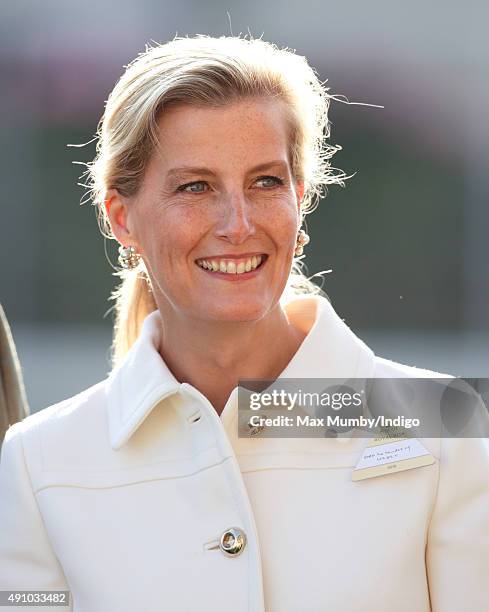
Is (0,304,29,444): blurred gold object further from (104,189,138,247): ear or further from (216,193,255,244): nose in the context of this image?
(216,193,255,244): nose

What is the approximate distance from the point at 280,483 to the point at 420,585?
32 centimetres

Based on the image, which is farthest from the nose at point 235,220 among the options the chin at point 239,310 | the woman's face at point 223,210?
the chin at point 239,310

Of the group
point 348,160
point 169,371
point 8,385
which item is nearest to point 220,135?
point 169,371

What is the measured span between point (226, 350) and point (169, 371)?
135 mm

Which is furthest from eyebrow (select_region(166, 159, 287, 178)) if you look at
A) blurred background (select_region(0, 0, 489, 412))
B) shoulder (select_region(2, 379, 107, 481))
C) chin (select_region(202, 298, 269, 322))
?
blurred background (select_region(0, 0, 489, 412))

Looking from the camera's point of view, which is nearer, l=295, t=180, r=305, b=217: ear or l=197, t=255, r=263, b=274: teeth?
l=197, t=255, r=263, b=274: teeth

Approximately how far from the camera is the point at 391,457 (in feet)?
6.72

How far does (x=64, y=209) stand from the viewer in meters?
8.70

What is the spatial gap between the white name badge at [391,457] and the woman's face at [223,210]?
34 cm

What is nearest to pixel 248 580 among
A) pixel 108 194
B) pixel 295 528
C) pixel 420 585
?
pixel 295 528

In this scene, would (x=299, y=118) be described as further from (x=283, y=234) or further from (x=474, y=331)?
(x=474, y=331)

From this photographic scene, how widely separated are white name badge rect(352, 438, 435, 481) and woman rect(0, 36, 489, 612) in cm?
1

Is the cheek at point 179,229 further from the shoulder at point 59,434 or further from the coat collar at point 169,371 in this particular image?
the shoulder at point 59,434

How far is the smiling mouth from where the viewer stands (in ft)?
6.82
